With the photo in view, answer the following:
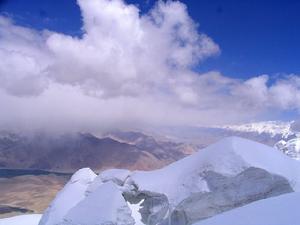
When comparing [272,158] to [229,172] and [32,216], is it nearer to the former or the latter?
[229,172]

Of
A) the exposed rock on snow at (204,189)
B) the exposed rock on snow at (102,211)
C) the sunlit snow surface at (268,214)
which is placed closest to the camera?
the sunlit snow surface at (268,214)

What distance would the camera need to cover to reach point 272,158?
84.5ft

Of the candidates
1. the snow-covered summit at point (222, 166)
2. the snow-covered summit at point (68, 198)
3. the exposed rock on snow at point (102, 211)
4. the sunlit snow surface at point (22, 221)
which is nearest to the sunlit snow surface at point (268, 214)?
the snow-covered summit at point (222, 166)

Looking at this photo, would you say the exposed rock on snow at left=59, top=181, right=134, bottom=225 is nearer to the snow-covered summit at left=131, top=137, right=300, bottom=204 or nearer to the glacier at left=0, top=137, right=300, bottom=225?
the glacier at left=0, top=137, right=300, bottom=225

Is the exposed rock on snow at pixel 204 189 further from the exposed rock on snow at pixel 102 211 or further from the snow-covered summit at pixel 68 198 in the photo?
the snow-covered summit at pixel 68 198

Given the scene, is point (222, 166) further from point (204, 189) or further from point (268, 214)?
point (268, 214)

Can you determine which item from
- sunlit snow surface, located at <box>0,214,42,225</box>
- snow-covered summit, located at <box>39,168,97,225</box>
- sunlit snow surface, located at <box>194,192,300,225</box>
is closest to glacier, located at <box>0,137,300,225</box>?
snow-covered summit, located at <box>39,168,97,225</box>

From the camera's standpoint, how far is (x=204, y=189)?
961 inches

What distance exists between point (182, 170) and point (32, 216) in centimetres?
1320

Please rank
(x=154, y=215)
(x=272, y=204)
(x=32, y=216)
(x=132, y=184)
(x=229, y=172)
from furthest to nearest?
(x=32, y=216) → (x=132, y=184) → (x=154, y=215) → (x=229, y=172) → (x=272, y=204)

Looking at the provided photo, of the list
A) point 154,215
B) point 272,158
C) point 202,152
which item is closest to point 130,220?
point 154,215

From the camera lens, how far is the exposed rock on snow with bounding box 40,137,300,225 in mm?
24172

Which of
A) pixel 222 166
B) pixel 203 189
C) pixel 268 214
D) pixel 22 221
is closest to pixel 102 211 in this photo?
pixel 203 189

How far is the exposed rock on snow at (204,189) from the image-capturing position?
79.3ft
